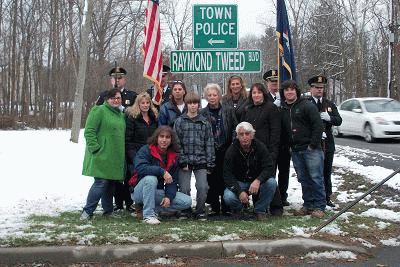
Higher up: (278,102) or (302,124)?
(278,102)

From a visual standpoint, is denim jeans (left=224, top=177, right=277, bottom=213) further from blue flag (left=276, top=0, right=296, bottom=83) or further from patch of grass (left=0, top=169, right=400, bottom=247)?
blue flag (left=276, top=0, right=296, bottom=83)

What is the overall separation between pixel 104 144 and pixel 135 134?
0.53 m

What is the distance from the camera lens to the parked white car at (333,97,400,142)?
1697 centimetres

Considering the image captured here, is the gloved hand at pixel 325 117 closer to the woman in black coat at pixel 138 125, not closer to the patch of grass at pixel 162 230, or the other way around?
the patch of grass at pixel 162 230

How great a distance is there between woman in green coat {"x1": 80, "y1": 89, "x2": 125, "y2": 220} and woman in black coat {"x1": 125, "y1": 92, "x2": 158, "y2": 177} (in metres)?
0.18

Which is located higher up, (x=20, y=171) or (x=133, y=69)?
(x=133, y=69)

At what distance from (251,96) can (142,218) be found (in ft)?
7.28

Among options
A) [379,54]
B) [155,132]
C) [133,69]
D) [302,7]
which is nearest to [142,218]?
[155,132]

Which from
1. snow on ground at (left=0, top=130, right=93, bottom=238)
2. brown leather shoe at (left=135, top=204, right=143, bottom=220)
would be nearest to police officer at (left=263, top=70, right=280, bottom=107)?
brown leather shoe at (left=135, top=204, right=143, bottom=220)

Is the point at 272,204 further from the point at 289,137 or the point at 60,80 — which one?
the point at 60,80

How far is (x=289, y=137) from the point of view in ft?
22.2

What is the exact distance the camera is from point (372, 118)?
57.4ft

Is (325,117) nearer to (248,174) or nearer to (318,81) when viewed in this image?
(318,81)

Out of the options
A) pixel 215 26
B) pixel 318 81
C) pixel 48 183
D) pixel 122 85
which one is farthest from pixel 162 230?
pixel 48 183
